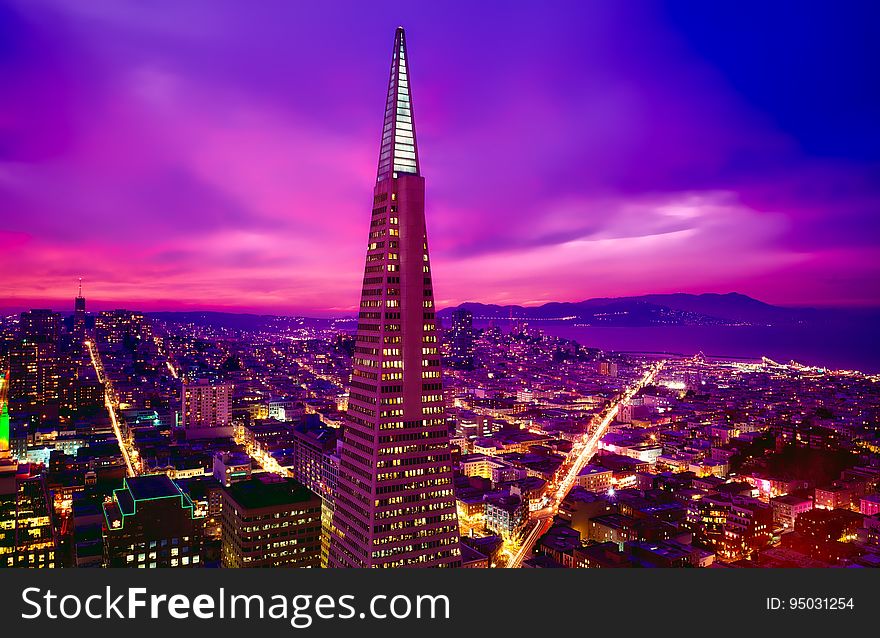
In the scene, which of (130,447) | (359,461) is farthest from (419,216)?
(130,447)

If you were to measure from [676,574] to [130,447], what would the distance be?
1662 inches

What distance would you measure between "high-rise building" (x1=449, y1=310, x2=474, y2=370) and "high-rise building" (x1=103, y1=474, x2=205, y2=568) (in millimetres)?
67647

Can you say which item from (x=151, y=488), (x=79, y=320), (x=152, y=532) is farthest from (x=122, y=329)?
(x=152, y=532)

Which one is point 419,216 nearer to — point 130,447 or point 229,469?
point 229,469

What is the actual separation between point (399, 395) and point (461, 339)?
276 feet

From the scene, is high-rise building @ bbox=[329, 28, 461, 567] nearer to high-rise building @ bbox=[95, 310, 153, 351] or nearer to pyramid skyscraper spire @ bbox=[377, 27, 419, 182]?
pyramid skyscraper spire @ bbox=[377, 27, 419, 182]

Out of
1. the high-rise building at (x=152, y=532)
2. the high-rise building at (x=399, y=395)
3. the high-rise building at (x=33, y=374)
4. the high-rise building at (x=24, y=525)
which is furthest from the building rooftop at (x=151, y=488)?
the high-rise building at (x=33, y=374)

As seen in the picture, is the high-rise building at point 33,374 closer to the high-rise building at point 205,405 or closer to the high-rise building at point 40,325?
the high-rise building at point 40,325

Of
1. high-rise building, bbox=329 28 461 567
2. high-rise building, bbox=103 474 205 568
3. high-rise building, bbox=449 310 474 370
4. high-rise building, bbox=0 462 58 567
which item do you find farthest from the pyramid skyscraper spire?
high-rise building, bbox=449 310 474 370

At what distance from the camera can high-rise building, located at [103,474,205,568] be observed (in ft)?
64.8

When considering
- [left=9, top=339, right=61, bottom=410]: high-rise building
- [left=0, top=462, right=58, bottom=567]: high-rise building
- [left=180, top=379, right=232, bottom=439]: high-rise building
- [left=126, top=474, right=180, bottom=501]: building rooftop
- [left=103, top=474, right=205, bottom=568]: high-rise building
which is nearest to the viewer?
[left=103, top=474, right=205, bottom=568]: high-rise building

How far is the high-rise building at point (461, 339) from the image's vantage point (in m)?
91.4

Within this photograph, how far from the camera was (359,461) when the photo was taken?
16.3 m

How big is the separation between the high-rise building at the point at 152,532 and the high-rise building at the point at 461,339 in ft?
222
